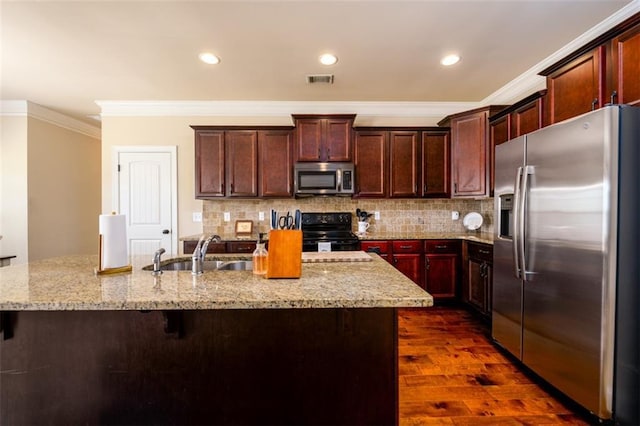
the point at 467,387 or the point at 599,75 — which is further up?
the point at 599,75

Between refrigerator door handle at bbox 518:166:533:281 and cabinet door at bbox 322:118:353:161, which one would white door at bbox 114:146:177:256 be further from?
refrigerator door handle at bbox 518:166:533:281

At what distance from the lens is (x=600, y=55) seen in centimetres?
189

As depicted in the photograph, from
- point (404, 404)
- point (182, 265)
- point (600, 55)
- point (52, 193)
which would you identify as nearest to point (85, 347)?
point (182, 265)

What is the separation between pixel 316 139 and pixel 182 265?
7.71 feet

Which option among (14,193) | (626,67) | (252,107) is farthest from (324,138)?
(14,193)

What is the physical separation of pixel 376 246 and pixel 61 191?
Result: 4959 mm

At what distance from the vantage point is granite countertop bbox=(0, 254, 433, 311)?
1084mm

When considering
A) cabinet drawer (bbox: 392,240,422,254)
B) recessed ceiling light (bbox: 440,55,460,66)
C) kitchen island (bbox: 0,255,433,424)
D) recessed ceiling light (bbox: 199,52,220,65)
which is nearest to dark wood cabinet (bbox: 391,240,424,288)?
cabinet drawer (bbox: 392,240,422,254)

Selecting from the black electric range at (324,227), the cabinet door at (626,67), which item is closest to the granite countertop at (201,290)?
the cabinet door at (626,67)

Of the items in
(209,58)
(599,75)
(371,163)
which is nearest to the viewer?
(599,75)

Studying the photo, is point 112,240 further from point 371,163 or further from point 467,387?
point 371,163

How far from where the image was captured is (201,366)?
1351mm

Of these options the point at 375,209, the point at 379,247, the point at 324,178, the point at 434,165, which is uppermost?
the point at 434,165

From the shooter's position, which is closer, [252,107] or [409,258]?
[409,258]
